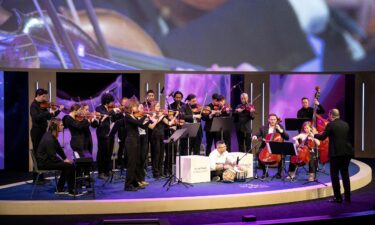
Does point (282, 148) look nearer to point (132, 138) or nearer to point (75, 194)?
point (132, 138)

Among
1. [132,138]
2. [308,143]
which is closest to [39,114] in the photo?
[132,138]

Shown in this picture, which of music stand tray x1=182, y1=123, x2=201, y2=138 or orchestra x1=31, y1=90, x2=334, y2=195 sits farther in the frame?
music stand tray x1=182, y1=123, x2=201, y2=138

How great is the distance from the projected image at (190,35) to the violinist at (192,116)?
1460 mm

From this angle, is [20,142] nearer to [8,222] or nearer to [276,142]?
[8,222]

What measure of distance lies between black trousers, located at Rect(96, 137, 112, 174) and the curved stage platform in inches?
14.9

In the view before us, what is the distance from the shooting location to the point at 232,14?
41.5 feet

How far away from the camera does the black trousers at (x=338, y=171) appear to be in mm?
8516

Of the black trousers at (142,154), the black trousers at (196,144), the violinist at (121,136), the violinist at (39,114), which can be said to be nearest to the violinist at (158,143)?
the black trousers at (142,154)

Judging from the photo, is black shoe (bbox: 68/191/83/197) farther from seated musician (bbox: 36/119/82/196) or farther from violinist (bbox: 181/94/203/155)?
violinist (bbox: 181/94/203/155)

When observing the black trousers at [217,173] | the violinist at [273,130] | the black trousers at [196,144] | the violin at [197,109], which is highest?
the violin at [197,109]

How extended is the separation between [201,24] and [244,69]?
1.48 metres

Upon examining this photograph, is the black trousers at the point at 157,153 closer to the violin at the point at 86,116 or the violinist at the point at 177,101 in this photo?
the violinist at the point at 177,101

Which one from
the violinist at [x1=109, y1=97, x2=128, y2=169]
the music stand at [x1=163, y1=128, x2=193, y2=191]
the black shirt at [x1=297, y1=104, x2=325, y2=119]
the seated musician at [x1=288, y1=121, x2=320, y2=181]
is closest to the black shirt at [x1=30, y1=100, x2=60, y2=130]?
the violinist at [x1=109, y1=97, x2=128, y2=169]

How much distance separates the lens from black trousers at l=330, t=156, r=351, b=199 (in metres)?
8.52
